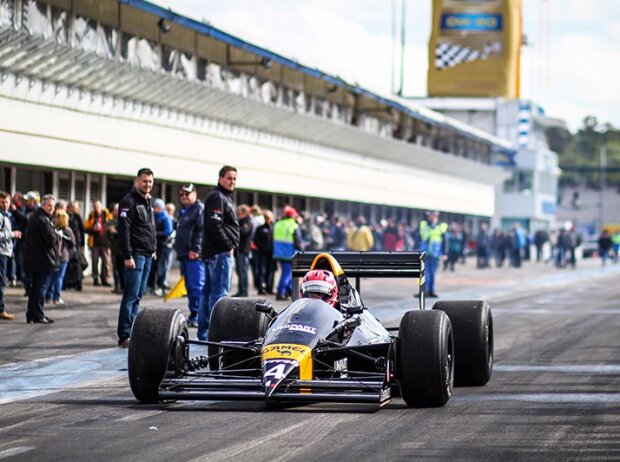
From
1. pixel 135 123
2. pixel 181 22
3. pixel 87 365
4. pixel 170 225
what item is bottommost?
pixel 87 365

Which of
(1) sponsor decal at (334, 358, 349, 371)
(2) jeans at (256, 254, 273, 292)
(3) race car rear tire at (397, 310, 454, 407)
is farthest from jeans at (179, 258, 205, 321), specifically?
(2) jeans at (256, 254, 273, 292)

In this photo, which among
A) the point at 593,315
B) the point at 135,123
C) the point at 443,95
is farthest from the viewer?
the point at 135,123

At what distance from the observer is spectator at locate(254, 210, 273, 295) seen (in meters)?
27.1

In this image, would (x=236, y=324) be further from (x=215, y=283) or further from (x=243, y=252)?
(x=243, y=252)

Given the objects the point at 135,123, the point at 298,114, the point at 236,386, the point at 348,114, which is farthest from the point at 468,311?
the point at 348,114

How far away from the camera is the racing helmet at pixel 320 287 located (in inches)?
447

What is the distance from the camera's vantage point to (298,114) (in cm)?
4106

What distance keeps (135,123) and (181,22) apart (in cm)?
262

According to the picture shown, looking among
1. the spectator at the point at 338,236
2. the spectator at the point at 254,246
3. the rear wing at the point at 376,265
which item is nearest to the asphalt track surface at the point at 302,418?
the rear wing at the point at 376,265

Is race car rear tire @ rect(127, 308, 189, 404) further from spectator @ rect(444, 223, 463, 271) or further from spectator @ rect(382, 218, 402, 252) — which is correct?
spectator @ rect(444, 223, 463, 271)

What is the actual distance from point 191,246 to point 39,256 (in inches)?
88.6

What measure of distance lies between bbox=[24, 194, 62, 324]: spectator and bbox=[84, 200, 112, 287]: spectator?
23.1 ft

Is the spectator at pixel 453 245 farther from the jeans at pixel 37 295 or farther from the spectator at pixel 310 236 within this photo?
the jeans at pixel 37 295

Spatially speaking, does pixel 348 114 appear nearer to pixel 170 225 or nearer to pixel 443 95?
pixel 443 95
